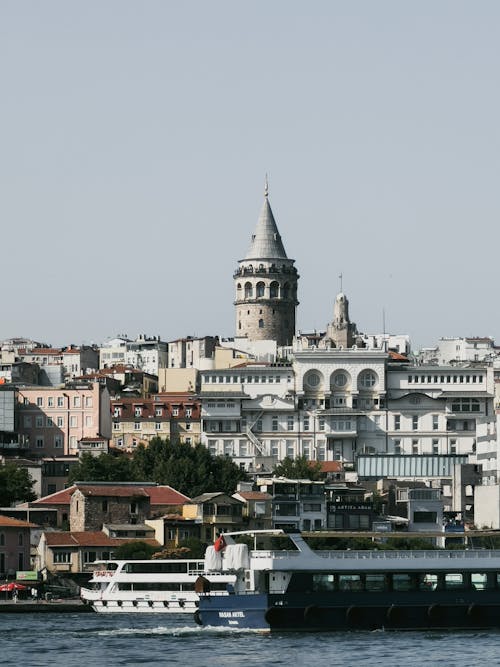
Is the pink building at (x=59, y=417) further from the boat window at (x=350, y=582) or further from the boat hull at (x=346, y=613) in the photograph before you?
the boat window at (x=350, y=582)

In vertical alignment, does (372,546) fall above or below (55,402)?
below

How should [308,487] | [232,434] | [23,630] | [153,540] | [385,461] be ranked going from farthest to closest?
[232,434], [385,461], [308,487], [153,540], [23,630]

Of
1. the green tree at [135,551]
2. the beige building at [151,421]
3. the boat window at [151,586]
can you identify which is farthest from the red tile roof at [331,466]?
the boat window at [151,586]

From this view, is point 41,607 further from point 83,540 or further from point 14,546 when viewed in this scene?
point 14,546

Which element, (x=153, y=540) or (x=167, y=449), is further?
(x=167, y=449)

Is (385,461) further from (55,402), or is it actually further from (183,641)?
(183,641)

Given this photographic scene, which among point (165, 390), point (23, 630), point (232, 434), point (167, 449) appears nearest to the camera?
point (23, 630)

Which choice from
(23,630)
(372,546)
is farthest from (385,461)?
(23,630)

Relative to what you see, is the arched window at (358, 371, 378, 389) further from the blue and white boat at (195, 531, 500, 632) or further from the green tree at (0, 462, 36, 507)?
the blue and white boat at (195, 531, 500, 632)

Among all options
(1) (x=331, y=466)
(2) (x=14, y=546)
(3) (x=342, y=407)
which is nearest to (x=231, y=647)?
(2) (x=14, y=546)
